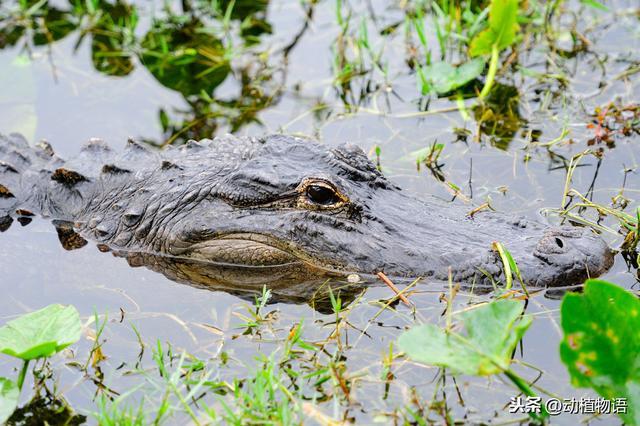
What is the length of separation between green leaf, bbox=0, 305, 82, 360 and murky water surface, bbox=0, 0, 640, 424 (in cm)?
36

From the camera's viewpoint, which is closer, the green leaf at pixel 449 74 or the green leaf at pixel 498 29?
the green leaf at pixel 498 29

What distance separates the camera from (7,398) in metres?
3.85

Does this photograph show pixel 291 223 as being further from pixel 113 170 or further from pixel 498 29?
pixel 498 29

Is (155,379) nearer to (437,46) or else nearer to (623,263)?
(623,263)

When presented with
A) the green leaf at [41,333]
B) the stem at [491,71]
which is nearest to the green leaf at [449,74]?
the stem at [491,71]

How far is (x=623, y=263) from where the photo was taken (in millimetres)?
4844

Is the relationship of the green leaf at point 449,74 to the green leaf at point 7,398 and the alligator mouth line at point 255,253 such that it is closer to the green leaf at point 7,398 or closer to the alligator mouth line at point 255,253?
the alligator mouth line at point 255,253

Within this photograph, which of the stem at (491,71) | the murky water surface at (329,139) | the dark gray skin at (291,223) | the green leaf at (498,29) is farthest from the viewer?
the stem at (491,71)

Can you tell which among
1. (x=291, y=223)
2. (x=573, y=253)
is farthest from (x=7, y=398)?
(x=573, y=253)

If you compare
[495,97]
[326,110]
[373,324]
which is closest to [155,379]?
[373,324]

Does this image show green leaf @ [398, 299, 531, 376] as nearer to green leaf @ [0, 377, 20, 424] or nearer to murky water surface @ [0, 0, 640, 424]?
murky water surface @ [0, 0, 640, 424]

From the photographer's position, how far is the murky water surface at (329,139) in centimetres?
431

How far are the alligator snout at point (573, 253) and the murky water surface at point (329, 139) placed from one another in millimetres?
202

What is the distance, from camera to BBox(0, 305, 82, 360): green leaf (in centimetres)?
385
